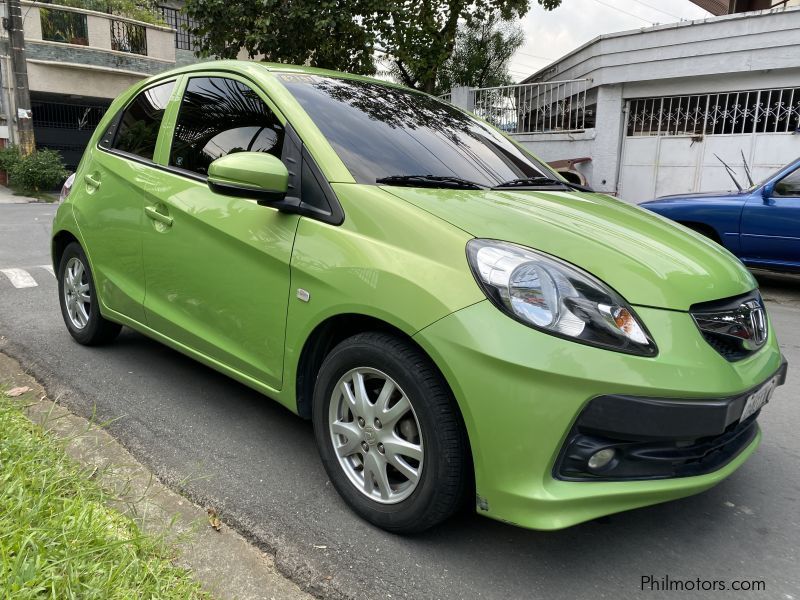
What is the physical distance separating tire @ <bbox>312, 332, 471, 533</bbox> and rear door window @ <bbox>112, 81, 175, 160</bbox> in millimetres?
1862

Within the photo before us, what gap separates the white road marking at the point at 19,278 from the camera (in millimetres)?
6219

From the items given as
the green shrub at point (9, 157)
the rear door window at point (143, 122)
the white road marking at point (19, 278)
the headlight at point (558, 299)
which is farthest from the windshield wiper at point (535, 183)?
the green shrub at point (9, 157)

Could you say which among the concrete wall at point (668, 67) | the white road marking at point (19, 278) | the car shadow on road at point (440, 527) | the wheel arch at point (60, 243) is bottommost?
the white road marking at point (19, 278)

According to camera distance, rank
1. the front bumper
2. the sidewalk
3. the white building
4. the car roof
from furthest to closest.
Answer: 1. the sidewalk
2. the white building
3. the car roof
4. the front bumper

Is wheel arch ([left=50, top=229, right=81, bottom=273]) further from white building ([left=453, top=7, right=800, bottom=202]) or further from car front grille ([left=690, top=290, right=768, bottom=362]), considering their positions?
white building ([left=453, top=7, right=800, bottom=202])

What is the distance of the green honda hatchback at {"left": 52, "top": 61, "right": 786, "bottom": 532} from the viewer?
6.52 feet

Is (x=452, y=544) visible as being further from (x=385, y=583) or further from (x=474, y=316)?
(x=474, y=316)

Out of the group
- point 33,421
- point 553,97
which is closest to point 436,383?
point 33,421

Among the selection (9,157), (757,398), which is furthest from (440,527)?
(9,157)

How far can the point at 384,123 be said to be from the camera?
299 centimetres

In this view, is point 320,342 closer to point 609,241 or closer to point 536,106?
point 609,241

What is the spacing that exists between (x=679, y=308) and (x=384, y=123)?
153 cm

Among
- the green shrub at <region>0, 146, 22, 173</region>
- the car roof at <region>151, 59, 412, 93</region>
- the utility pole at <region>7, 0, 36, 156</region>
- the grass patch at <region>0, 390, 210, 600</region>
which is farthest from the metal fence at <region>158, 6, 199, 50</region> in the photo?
the grass patch at <region>0, 390, 210, 600</region>

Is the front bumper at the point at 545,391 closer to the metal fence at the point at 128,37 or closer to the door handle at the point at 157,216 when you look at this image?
the door handle at the point at 157,216
